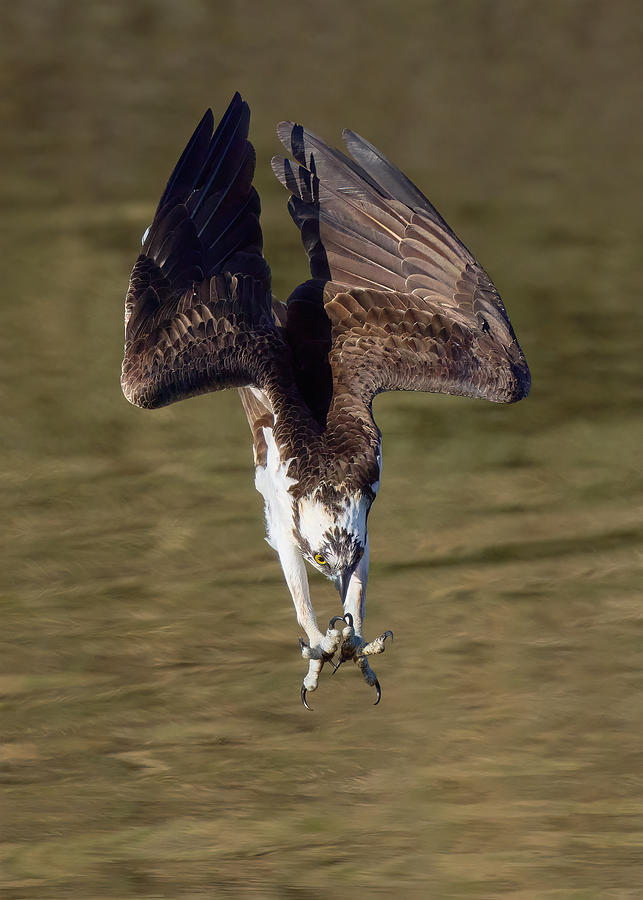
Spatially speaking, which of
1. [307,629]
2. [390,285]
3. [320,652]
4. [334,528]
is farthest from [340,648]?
[390,285]

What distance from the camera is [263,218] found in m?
27.4

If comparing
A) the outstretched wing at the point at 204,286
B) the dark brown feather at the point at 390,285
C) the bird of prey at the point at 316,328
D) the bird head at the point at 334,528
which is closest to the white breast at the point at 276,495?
the bird of prey at the point at 316,328

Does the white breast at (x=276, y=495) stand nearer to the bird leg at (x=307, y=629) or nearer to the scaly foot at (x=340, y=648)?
the bird leg at (x=307, y=629)

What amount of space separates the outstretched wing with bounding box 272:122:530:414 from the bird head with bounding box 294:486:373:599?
1447mm

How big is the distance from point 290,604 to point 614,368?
263 inches

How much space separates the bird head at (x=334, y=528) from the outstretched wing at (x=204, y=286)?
130 centimetres

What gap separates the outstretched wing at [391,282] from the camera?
48.2ft

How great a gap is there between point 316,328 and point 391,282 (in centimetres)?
83

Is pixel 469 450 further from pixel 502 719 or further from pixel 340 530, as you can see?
pixel 340 530

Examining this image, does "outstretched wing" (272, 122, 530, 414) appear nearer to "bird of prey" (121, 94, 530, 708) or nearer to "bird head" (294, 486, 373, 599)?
"bird of prey" (121, 94, 530, 708)

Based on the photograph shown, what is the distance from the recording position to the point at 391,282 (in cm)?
1527

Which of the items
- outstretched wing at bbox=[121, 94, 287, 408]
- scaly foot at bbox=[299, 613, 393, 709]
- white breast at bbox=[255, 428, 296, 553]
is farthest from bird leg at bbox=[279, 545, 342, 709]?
outstretched wing at bbox=[121, 94, 287, 408]

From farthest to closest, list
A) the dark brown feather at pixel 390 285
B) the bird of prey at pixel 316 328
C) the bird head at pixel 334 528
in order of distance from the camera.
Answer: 1. the dark brown feather at pixel 390 285
2. the bird of prey at pixel 316 328
3. the bird head at pixel 334 528

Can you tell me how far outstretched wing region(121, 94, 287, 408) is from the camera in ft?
46.5
